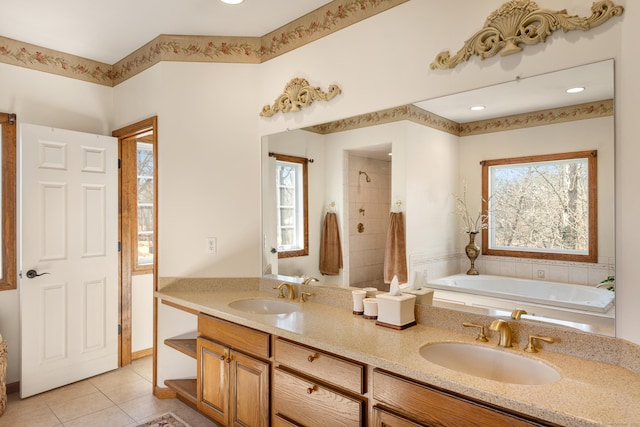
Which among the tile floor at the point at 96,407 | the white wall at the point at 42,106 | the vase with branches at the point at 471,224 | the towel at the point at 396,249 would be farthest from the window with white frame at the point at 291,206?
the white wall at the point at 42,106

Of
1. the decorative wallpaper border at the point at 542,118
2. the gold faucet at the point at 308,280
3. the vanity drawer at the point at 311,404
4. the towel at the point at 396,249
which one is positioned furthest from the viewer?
the gold faucet at the point at 308,280

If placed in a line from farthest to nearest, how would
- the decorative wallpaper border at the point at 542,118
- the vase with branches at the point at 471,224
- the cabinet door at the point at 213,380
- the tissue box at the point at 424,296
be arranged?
the cabinet door at the point at 213,380
the tissue box at the point at 424,296
the vase with branches at the point at 471,224
the decorative wallpaper border at the point at 542,118

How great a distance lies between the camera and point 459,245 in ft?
6.19

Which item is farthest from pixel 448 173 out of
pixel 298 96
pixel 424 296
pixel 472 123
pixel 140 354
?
pixel 140 354

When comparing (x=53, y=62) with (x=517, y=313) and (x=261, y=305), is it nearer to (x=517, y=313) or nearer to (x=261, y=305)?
(x=261, y=305)

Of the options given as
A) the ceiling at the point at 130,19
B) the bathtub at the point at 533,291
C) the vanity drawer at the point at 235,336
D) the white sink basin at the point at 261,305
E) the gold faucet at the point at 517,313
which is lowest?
the vanity drawer at the point at 235,336

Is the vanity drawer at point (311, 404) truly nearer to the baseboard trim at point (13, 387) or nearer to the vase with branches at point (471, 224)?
the vase with branches at point (471, 224)

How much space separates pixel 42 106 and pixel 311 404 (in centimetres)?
300

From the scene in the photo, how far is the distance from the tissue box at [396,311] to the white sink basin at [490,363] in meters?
0.22

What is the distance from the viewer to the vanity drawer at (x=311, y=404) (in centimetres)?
161

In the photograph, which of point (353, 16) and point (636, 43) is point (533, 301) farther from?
point (353, 16)

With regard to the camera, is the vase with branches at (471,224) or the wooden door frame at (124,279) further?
the wooden door frame at (124,279)

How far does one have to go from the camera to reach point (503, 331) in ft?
5.29

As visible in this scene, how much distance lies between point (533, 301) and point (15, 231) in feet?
11.2
